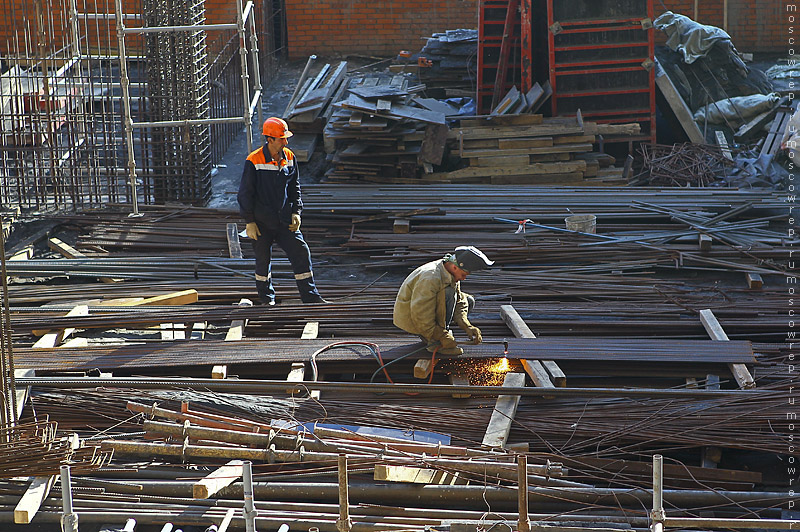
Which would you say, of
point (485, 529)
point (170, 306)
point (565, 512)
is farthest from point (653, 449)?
point (170, 306)

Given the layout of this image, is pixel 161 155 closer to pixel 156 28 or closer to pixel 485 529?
pixel 156 28

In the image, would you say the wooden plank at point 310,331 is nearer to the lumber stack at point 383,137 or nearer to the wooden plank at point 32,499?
the wooden plank at point 32,499

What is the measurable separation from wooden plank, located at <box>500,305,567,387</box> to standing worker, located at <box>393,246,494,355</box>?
0.55 metres

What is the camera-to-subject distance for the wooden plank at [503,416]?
634 cm

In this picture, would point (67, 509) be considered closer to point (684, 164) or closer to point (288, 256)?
point (288, 256)

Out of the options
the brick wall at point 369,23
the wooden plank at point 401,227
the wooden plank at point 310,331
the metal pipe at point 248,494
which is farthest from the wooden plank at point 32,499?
the brick wall at point 369,23

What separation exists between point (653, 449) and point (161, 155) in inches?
353

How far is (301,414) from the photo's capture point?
22.0ft

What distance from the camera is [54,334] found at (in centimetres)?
834

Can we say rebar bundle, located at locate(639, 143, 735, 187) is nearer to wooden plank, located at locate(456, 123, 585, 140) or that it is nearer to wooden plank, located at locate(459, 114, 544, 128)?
wooden plank, located at locate(456, 123, 585, 140)

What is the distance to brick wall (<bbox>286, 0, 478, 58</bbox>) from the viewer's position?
2072 centimetres

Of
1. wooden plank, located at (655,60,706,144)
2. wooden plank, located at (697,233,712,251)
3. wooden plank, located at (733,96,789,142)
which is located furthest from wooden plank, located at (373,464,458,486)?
wooden plank, located at (733,96,789,142)

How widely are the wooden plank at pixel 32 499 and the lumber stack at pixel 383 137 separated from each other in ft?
27.8

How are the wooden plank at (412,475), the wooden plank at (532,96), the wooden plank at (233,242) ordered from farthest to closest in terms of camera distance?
the wooden plank at (532,96) < the wooden plank at (233,242) < the wooden plank at (412,475)
